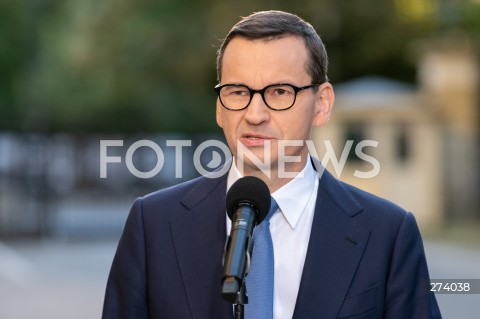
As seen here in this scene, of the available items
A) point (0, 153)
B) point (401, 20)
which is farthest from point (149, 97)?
point (401, 20)

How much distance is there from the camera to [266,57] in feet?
9.43

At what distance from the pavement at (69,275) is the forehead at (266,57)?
886cm

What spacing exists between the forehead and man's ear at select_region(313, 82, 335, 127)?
0.46 ft

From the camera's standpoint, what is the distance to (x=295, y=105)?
292 centimetres

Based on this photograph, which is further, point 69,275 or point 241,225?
point 69,275

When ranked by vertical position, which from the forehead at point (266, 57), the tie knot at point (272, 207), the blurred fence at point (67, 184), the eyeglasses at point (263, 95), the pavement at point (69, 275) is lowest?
the pavement at point (69, 275)

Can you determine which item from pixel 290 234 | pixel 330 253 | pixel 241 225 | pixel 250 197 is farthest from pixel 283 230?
pixel 241 225

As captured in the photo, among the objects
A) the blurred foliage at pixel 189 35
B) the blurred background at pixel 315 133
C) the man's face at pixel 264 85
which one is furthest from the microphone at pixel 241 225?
the blurred foliage at pixel 189 35

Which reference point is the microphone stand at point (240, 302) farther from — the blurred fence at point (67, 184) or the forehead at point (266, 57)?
the blurred fence at point (67, 184)

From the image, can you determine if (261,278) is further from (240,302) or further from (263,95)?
(263,95)

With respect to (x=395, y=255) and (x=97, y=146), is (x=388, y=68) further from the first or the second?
(x=395, y=255)

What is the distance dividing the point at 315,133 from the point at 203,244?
22.5 meters

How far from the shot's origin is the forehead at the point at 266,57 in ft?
9.43

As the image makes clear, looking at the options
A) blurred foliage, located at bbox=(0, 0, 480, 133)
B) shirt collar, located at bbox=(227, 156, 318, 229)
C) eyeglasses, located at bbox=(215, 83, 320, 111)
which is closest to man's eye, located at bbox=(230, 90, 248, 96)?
eyeglasses, located at bbox=(215, 83, 320, 111)
